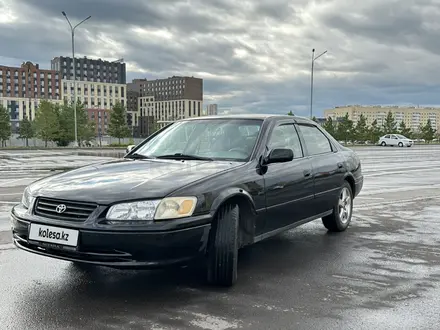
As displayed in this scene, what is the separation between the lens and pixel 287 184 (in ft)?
15.8

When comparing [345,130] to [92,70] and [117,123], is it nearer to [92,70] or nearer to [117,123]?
[117,123]

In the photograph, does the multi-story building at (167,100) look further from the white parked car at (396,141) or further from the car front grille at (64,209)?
the car front grille at (64,209)

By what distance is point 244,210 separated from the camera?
4.27m

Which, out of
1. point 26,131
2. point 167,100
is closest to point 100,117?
point 167,100

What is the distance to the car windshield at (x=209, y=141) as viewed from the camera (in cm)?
470

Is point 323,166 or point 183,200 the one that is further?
point 323,166

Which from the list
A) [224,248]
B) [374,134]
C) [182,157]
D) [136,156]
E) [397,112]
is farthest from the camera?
[397,112]

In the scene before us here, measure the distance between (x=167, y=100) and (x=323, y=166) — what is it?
493 ft

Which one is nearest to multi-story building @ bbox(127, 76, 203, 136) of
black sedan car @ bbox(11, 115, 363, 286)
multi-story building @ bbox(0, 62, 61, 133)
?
multi-story building @ bbox(0, 62, 61, 133)

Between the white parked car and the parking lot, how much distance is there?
51.3m

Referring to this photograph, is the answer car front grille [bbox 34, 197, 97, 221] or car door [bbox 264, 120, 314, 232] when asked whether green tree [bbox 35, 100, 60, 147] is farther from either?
car front grille [bbox 34, 197, 97, 221]

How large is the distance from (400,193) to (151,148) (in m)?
7.22

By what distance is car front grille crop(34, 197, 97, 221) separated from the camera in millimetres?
3518

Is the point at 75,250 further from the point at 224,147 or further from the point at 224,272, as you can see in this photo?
the point at 224,147
